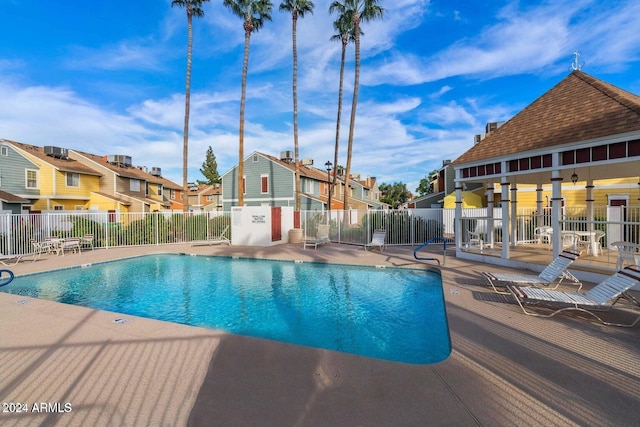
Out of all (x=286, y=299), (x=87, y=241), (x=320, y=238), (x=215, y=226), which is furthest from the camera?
(x=215, y=226)

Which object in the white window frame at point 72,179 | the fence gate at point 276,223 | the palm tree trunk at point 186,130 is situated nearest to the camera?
the fence gate at point 276,223

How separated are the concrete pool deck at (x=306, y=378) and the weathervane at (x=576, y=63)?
9319mm

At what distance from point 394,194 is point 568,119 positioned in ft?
186

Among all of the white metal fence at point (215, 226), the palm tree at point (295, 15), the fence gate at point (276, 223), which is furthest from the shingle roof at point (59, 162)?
the fence gate at point (276, 223)

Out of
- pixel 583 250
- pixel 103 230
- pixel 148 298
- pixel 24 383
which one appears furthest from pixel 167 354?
pixel 103 230

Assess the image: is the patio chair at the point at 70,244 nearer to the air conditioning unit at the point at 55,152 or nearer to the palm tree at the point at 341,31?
the palm tree at the point at 341,31

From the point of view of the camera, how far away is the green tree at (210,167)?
60.5 meters

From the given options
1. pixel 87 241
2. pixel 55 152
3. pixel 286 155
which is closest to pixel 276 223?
pixel 87 241

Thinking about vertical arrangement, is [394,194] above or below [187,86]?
below

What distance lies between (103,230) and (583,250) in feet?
73.2

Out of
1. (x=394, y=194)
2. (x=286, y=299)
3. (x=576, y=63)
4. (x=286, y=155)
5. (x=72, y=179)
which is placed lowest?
(x=286, y=299)

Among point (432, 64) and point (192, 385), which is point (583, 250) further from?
point (192, 385)

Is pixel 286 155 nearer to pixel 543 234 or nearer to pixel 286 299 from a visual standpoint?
pixel 543 234

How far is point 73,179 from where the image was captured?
28.3 metres
